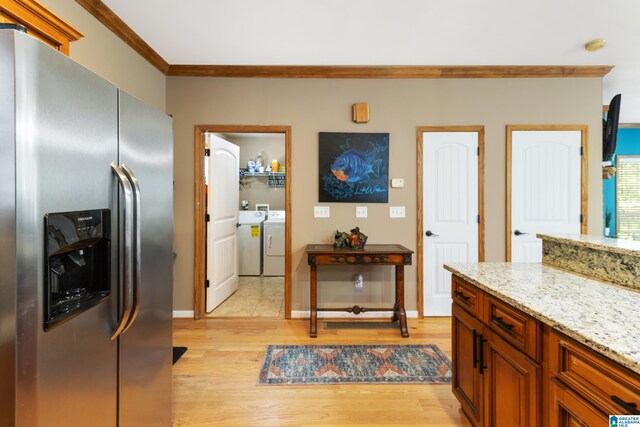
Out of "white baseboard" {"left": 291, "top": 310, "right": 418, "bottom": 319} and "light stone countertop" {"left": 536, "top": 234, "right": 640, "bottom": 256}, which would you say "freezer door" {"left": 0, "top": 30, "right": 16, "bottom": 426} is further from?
"white baseboard" {"left": 291, "top": 310, "right": 418, "bottom": 319}

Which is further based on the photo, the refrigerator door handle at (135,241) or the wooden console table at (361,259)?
the wooden console table at (361,259)

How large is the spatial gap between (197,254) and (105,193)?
2.42m

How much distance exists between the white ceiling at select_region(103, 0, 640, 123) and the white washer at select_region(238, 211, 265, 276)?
2.64m

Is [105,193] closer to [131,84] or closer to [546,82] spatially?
[131,84]

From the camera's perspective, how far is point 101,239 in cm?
109

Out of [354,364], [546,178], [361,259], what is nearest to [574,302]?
[354,364]

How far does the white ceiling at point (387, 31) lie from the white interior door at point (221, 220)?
105 centimetres

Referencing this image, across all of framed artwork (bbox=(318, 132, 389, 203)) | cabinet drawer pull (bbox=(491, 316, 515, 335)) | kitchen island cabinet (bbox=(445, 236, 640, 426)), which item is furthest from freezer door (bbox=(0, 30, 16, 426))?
framed artwork (bbox=(318, 132, 389, 203))

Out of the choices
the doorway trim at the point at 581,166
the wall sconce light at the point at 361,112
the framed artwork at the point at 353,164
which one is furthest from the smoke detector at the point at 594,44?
the wall sconce light at the point at 361,112

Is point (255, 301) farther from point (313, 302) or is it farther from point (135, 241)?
point (135, 241)

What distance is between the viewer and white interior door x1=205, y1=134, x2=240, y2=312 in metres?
3.51

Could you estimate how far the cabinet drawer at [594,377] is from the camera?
32.2 inches

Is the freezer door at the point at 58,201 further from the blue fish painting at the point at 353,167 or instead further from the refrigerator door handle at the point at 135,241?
the blue fish painting at the point at 353,167

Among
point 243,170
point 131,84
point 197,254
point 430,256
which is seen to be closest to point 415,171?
point 430,256
